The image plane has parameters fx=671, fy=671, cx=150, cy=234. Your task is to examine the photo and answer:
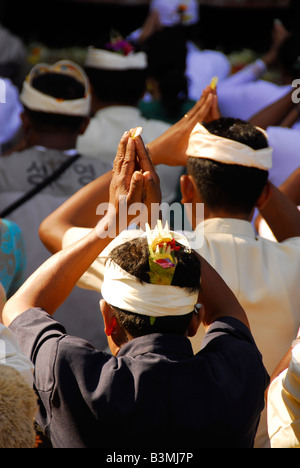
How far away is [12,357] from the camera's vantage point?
1251 mm

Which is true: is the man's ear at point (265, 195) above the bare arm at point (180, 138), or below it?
below

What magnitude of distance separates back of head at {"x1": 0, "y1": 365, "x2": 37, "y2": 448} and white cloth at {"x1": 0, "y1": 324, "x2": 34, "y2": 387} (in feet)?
0.09

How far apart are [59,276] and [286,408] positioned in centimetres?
61

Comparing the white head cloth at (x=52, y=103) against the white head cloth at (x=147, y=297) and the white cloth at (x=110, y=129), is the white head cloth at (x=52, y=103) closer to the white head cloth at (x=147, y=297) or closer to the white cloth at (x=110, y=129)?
the white cloth at (x=110, y=129)

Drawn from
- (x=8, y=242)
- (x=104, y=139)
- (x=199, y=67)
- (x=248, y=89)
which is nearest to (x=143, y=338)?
(x=8, y=242)

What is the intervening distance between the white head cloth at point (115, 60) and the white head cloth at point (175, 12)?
1.66 m

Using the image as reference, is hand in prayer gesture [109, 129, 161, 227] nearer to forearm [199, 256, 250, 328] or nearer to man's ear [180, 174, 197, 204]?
forearm [199, 256, 250, 328]

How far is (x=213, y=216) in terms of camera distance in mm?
2027

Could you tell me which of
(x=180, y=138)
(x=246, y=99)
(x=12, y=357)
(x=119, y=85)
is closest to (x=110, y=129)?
(x=119, y=85)

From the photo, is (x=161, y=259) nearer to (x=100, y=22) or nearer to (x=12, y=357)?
(x=12, y=357)

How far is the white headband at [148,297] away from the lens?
1453 millimetres

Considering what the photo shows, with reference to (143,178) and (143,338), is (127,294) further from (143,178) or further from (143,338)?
(143,178)

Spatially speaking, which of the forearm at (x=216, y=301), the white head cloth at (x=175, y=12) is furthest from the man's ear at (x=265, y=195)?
the white head cloth at (x=175, y=12)

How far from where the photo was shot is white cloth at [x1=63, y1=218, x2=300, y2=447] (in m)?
1.87
